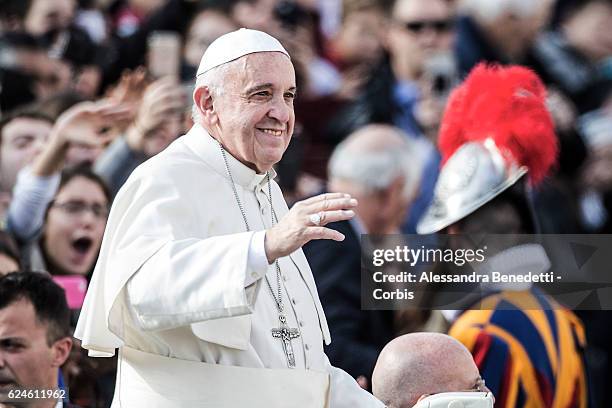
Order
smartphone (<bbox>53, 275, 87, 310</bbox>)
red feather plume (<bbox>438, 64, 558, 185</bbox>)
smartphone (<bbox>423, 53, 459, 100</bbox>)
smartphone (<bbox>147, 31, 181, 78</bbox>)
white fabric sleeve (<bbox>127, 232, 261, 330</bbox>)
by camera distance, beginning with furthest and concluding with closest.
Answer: smartphone (<bbox>423, 53, 459, 100</bbox>), smartphone (<bbox>147, 31, 181, 78</bbox>), red feather plume (<bbox>438, 64, 558, 185</bbox>), smartphone (<bbox>53, 275, 87, 310</bbox>), white fabric sleeve (<bbox>127, 232, 261, 330</bbox>)

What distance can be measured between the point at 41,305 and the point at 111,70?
2.67 meters

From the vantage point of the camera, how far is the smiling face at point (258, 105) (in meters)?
4.12

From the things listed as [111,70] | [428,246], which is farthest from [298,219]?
[111,70]

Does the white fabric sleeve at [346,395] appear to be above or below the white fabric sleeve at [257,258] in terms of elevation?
below

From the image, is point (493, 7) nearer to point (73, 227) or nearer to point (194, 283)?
point (73, 227)

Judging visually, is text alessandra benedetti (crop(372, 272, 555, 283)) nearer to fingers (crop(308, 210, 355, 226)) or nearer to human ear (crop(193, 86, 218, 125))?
human ear (crop(193, 86, 218, 125))

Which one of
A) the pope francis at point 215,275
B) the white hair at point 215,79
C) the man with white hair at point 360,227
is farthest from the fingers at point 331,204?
the man with white hair at point 360,227

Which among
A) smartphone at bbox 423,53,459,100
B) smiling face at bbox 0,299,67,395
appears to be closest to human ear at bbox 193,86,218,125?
smiling face at bbox 0,299,67,395

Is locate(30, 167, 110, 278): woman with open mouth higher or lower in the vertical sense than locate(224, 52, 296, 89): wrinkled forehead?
higher

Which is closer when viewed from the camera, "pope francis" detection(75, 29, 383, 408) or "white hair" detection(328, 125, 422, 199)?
"pope francis" detection(75, 29, 383, 408)

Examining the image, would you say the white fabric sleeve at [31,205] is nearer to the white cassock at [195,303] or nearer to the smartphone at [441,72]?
the white cassock at [195,303]

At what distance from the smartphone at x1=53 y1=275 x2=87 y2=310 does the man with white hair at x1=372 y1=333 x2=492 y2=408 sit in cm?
200

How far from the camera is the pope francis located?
3.79 meters

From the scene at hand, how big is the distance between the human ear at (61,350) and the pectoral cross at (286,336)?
1.50 metres
